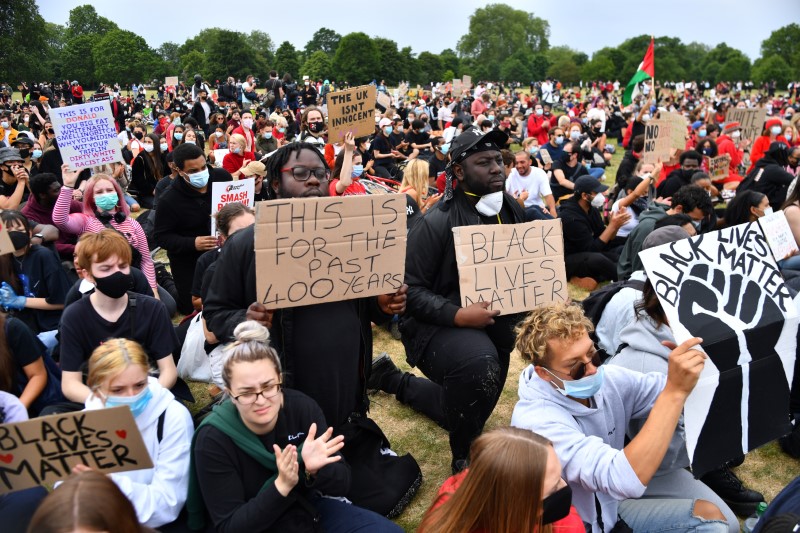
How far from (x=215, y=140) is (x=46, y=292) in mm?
9314

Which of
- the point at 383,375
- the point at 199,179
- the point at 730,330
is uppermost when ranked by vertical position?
the point at 199,179

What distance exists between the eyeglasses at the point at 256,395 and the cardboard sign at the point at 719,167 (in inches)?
477

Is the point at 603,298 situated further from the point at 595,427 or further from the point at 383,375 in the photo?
the point at 383,375

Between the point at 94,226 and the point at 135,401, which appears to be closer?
the point at 135,401

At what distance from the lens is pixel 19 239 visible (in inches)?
208

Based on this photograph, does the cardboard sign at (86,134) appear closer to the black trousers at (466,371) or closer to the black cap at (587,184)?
the black cap at (587,184)

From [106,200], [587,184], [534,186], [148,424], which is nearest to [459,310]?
[148,424]

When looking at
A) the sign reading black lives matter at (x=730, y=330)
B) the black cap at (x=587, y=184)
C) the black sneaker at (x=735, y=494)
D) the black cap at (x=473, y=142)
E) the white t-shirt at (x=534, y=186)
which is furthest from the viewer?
the white t-shirt at (x=534, y=186)

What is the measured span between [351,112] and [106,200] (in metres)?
3.32

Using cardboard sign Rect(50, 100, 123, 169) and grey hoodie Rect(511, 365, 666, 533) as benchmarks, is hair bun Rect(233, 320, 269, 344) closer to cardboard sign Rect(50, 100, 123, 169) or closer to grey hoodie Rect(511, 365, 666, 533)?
grey hoodie Rect(511, 365, 666, 533)

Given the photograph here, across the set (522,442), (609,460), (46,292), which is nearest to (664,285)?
(609,460)

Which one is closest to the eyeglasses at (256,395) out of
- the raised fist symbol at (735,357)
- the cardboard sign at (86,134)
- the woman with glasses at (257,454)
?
the woman with glasses at (257,454)

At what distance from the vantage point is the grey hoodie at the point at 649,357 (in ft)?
10.9

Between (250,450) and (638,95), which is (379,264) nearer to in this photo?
(250,450)
